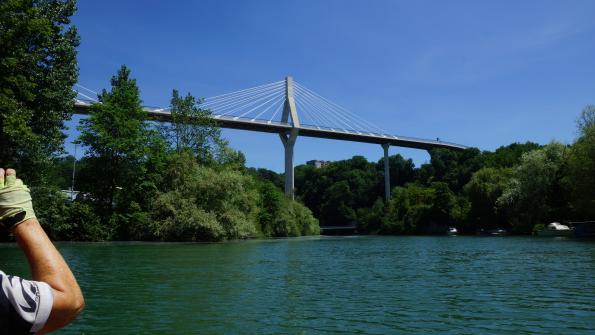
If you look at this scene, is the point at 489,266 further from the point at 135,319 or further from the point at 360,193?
the point at 360,193

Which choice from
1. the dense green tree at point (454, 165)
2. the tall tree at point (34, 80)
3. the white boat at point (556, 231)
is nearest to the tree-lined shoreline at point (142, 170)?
the tall tree at point (34, 80)

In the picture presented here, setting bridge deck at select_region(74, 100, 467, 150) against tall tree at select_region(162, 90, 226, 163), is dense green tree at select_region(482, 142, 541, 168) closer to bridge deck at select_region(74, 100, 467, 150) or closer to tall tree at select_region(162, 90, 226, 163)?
bridge deck at select_region(74, 100, 467, 150)

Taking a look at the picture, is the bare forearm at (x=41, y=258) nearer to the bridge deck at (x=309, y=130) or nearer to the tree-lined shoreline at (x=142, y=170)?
the tree-lined shoreline at (x=142, y=170)

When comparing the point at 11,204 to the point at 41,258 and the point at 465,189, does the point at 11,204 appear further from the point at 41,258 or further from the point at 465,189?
the point at 465,189

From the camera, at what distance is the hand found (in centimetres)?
186

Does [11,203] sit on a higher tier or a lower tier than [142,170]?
lower

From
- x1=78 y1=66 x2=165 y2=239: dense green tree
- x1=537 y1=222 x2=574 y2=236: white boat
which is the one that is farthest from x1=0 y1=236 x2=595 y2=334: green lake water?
x1=537 y1=222 x2=574 y2=236: white boat

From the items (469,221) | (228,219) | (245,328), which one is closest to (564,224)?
(469,221)

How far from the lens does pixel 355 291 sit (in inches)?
458

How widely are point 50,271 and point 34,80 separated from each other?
24.9m

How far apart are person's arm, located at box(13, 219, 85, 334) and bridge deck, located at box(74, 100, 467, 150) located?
171 ft

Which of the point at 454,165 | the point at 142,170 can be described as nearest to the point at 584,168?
the point at 142,170

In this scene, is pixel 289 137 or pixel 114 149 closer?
pixel 114 149

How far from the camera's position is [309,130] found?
77.3 metres
